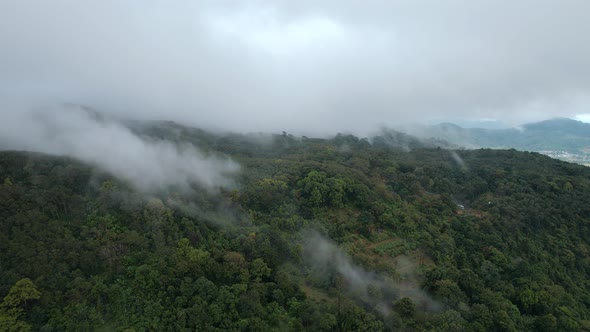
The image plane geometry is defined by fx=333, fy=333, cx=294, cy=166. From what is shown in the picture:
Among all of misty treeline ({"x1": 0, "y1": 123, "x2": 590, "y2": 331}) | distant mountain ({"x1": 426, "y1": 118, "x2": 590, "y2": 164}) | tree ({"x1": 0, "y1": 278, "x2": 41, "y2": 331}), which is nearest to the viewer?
tree ({"x1": 0, "y1": 278, "x2": 41, "y2": 331})

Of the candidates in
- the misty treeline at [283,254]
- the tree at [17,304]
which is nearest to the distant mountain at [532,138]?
the misty treeline at [283,254]

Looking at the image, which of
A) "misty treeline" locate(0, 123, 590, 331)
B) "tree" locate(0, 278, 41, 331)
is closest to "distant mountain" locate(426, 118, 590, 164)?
"misty treeline" locate(0, 123, 590, 331)

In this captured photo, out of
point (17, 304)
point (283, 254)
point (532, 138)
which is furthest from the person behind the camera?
point (532, 138)

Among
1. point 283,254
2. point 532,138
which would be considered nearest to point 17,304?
point 283,254

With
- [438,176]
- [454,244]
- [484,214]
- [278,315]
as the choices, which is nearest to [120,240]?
[278,315]

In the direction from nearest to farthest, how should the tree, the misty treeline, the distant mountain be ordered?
the tree < the misty treeline < the distant mountain

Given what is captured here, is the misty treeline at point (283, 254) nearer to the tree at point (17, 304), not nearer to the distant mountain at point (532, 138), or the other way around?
the tree at point (17, 304)

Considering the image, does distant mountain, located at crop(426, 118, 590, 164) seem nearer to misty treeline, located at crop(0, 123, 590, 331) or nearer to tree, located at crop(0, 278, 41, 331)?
misty treeline, located at crop(0, 123, 590, 331)

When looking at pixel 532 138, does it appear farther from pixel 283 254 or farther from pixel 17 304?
pixel 17 304
